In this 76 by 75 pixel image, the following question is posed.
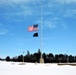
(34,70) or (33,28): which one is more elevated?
(33,28)

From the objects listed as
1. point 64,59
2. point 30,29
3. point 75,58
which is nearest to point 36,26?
point 30,29

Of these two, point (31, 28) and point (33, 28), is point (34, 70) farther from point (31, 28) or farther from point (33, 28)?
point (31, 28)

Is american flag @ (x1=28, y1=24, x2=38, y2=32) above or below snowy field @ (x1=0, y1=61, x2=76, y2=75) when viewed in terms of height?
above

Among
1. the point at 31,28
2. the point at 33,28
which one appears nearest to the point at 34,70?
the point at 33,28

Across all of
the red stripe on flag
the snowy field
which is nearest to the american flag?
the red stripe on flag

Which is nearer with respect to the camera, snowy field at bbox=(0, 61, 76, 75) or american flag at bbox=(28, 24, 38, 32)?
snowy field at bbox=(0, 61, 76, 75)

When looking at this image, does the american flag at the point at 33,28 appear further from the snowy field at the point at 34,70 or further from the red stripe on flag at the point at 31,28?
the snowy field at the point at 34,70

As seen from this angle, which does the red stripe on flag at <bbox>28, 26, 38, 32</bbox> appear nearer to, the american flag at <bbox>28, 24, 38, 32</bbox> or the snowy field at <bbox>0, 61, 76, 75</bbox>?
the american flag at <bbox>28, 24, 38, 32</bbox>

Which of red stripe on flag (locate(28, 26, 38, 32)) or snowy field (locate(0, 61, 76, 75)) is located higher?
red stripe on flag (locate(28, 26, 38, 32))

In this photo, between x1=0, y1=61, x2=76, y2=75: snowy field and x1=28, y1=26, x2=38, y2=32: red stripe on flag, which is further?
x1=28, y1=26, x2=38, y2=32: red stripe on flag

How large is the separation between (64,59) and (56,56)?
8.42 m

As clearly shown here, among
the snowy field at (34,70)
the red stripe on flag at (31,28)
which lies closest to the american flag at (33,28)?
the red stripe on flag at (31,28)

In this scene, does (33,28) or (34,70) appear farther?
(33,28)

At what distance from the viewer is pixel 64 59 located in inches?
4616
